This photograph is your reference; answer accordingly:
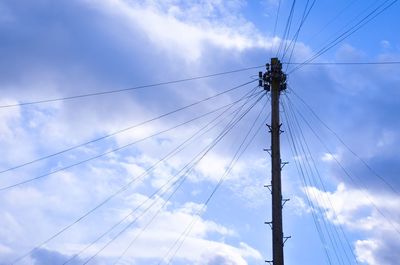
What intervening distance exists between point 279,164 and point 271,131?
153 cm

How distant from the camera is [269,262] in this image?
1808 centimetres

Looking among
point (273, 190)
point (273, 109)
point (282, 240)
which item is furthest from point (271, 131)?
point (282, 240)

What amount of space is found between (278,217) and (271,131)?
3635 mm

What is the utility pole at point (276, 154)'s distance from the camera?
18.2 metres

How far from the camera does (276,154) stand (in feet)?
64.7

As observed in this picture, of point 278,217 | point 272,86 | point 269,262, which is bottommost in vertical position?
point 269,262

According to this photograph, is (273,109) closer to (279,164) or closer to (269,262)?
(279,164)

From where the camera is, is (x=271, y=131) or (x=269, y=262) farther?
(x=271, y=131)

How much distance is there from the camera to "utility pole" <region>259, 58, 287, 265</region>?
715 inches

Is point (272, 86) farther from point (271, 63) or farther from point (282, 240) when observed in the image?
point (282, 240)

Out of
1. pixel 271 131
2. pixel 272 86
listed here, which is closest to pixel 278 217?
pixel 271 131

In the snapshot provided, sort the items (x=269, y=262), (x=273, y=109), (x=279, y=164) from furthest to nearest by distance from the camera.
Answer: (x=273, y=109) < (x=279, y=164) < (x=269, y=262)

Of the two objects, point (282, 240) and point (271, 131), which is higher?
point (271, 131)

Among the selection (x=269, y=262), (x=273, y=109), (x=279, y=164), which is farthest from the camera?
(x=273, y=109)
